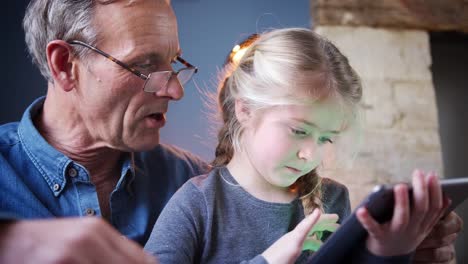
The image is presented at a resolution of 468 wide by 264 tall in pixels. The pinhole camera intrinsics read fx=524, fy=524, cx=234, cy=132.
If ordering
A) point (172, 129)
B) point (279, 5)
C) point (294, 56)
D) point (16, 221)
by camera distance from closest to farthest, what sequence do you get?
point (16, 221)
point (294, 56)
point (172, 129)
point (279, 5)

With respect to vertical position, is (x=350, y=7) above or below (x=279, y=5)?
below

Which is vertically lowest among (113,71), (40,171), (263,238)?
(263,238)

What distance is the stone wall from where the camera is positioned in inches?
69.4

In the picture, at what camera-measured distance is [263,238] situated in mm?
1001

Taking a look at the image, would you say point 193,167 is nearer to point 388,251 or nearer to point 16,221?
point 388,251

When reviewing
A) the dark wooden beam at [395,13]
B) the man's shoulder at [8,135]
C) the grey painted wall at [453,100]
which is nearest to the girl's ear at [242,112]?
the man's shoulder at [8,135]

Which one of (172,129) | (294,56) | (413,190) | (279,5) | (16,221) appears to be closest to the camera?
(16,221)

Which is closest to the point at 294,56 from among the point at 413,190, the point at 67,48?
the point at 413,190

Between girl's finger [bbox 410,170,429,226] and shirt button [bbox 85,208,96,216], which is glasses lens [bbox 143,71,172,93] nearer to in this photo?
shirt button [bbox 85,208,96,216]

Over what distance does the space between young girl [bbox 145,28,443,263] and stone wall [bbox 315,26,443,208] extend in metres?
0.73

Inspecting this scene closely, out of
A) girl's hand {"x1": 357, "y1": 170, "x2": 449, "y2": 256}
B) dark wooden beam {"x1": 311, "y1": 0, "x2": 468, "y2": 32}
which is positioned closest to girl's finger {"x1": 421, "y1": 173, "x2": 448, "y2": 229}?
girl's hand {"x1": 357, "y1": 170, "x2": 449, "y2": 256}

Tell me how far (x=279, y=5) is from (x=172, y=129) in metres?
0.42

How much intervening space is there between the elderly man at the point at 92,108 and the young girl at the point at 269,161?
152 millimetres

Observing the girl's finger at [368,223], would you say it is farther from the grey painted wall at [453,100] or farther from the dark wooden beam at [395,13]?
the grey painted wall at [453,100]
